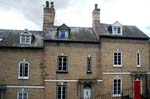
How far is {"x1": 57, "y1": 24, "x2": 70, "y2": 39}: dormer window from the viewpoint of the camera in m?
33.2

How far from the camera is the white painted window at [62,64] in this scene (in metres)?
32.4

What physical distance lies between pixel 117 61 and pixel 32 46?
35.3 ft

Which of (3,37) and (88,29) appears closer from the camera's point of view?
(3,37)

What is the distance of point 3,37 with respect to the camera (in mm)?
33281

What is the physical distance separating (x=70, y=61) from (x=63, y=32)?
381 cm

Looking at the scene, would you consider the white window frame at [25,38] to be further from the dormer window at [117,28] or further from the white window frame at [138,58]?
the white window frame at [138,58]

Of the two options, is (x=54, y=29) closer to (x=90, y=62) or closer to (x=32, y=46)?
(x=32, y=46)

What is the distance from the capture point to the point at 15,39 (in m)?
33.1

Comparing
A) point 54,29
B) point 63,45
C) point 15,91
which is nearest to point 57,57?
point 63,45

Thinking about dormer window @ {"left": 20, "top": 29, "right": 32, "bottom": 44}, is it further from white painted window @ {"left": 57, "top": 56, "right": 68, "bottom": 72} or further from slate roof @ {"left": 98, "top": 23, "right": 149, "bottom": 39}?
slate roof @ {"left": 98, "top": 23, "right": 149, "bottom": 39}

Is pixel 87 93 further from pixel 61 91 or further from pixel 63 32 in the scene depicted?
pixel 63 32

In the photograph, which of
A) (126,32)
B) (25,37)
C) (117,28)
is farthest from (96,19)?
(25,37)

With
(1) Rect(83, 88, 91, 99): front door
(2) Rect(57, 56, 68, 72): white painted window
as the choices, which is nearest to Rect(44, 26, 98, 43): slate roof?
(2) Rect(57, 56, 68, 72): white painted window

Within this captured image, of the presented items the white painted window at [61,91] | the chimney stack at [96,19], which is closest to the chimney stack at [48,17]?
the chimney stack at [96,19]
